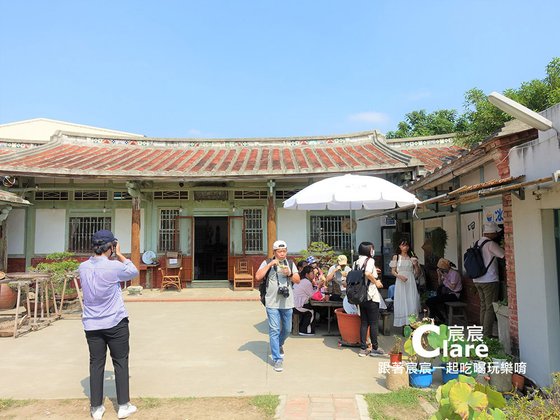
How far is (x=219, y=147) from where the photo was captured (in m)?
13.7

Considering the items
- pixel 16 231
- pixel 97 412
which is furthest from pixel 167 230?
pixel 97 412

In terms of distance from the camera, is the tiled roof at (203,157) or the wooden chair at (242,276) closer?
the tiled roof at (203,157)

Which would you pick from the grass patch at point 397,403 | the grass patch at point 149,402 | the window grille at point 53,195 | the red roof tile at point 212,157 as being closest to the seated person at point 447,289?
the grass patch at point 397,403

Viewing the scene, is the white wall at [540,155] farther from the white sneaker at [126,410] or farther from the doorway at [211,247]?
the doorway at [211,247]

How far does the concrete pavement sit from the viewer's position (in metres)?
4.02

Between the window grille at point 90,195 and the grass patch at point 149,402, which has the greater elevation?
the window grille at point 90,195

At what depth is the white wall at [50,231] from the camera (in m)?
11.5

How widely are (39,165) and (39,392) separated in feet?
25.2

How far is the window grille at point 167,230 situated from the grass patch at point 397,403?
882 cm

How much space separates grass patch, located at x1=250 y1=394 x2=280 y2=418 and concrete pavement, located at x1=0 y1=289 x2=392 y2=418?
108mm

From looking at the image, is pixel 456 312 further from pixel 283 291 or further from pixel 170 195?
pixel 170 195

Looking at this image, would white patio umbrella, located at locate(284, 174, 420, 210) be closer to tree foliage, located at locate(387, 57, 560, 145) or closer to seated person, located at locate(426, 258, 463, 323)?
seated person, located at locate(426, 258, 463, 323)

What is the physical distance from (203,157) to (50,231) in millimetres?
4985

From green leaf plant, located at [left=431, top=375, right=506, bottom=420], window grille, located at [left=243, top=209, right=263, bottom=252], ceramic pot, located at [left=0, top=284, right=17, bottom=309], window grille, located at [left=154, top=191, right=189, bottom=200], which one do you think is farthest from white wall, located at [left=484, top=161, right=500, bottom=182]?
ceramic pot, located at [left=0, top=284, right=17, bottom=309]
